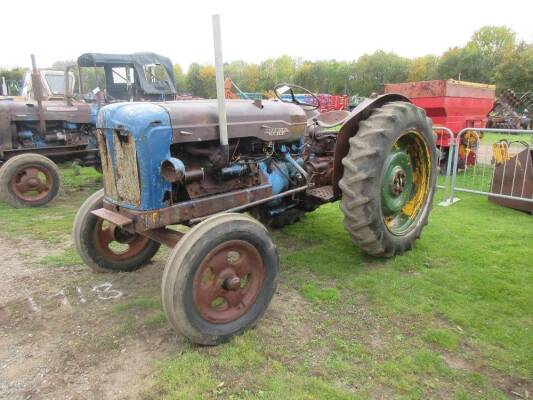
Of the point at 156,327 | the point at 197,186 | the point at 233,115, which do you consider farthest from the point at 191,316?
the point at 233,115

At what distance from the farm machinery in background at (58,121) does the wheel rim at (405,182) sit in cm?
495

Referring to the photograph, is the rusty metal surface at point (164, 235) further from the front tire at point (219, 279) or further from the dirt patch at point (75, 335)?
the dirt patch at point (75, 335)

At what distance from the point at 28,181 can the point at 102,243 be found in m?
3.38

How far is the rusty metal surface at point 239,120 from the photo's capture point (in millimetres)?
2818

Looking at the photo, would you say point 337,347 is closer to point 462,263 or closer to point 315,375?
point 315,375

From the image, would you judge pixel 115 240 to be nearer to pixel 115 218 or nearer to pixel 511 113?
pixel 115 218

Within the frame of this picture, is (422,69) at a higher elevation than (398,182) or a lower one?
higher

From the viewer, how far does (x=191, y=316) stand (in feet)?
8.00

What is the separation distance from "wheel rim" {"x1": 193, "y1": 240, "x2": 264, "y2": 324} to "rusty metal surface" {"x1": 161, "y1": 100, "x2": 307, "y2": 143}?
2.69 feet

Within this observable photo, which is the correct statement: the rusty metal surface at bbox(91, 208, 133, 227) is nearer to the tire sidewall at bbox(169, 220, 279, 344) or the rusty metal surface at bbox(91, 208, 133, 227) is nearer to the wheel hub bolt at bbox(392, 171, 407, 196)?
the tire sidewall at bbox(169, 220, 279, 344)

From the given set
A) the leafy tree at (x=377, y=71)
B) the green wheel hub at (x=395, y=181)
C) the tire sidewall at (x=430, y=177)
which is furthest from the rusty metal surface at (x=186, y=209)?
the leafy tree at (x=377, y=71)

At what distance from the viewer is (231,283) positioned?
2617mm

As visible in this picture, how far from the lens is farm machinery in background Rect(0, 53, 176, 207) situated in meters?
6.12

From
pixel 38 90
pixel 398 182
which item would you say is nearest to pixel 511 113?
pixel 398 182
